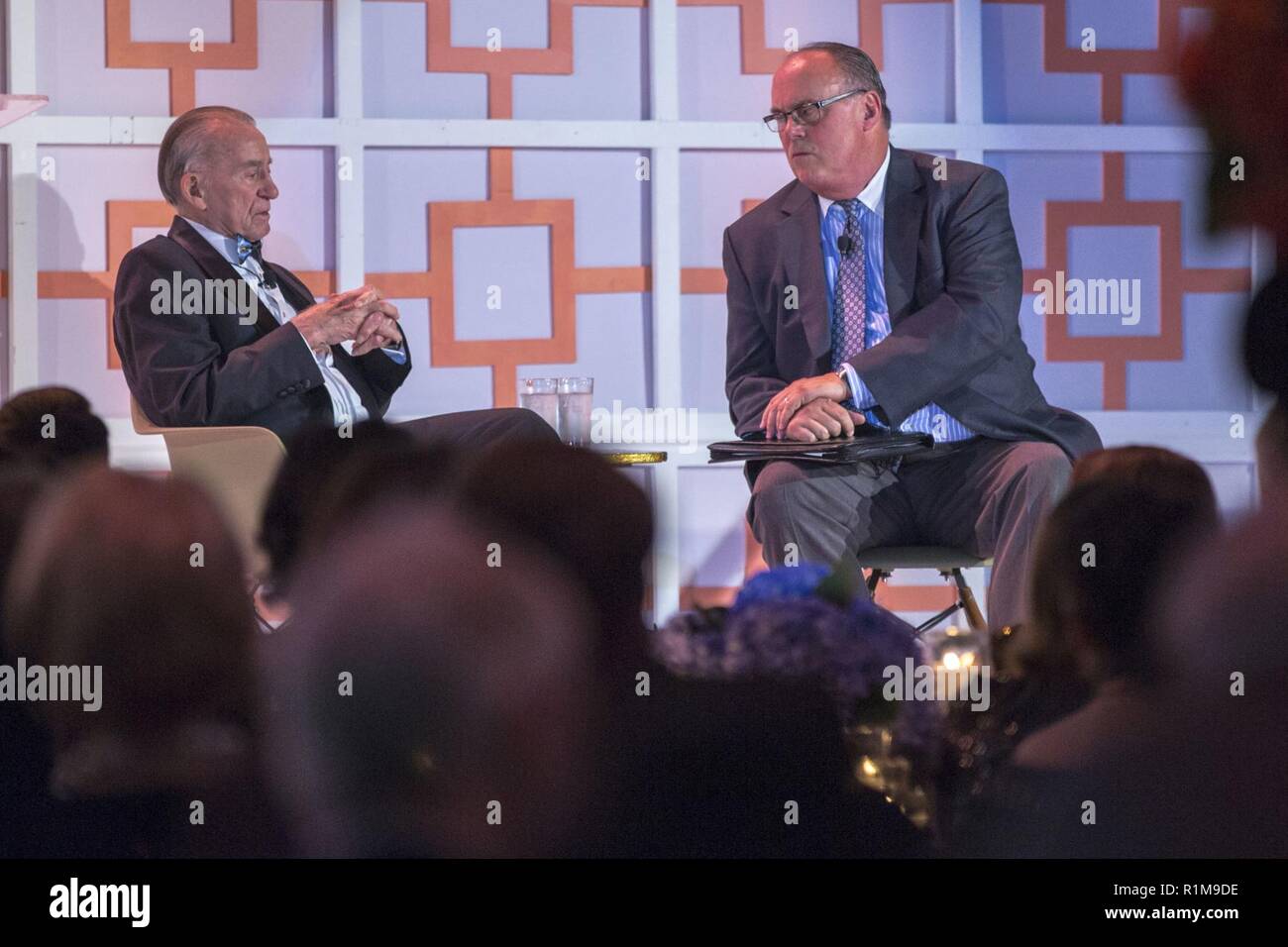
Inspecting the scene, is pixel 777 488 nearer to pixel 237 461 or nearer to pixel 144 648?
pixel 237 461

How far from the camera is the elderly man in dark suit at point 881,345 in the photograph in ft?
7.72

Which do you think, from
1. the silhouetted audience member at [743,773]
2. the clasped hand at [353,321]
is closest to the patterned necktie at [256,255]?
the clasped hand at [353,321]

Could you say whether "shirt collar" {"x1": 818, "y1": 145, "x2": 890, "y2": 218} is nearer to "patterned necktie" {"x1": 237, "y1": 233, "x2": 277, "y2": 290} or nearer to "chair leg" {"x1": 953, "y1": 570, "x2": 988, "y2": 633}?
"chair leg" {"x1": 953, "y1": 570, "x2": 988, "y2": 633}

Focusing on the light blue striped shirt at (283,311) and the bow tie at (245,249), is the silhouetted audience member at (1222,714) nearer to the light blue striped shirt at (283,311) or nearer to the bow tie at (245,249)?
the light blue striped shirt at (283,311)

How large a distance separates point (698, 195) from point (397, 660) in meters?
2.63

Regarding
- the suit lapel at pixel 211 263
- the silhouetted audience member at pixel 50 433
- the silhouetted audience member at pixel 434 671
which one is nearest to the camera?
the silhouetted audience member at pixel 434 671

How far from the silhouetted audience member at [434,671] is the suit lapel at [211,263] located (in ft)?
4.90

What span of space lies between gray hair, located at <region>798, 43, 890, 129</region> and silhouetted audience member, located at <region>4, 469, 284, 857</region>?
5.76 feet

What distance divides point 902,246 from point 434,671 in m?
1.71

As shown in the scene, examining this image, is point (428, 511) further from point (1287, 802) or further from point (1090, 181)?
point (1090, 181)

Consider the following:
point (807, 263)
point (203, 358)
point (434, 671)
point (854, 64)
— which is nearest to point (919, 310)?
point (807, 263)

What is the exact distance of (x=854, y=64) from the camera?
2.55 meters

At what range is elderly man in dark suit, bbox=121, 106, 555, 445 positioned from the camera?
2.40 meters

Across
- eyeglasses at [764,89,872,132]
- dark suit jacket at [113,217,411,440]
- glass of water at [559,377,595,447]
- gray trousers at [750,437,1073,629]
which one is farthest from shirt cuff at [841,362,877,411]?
dark suit jacket at [113,217,411,440]
